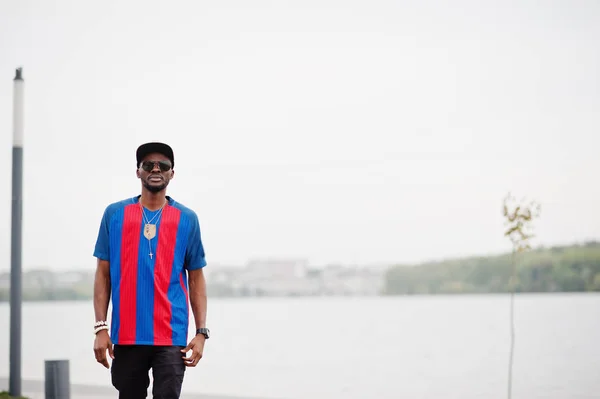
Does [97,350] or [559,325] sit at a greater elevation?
[97,350]

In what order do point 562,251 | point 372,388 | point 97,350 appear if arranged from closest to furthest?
point 97,350 → point 372,388 → point 562,251

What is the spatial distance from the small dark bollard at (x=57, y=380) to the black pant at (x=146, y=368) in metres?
4.57

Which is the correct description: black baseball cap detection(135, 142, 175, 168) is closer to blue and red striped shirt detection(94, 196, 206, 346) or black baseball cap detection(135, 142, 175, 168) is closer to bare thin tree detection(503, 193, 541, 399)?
blue and red striped shirt detection(94, 196, 206, 346)

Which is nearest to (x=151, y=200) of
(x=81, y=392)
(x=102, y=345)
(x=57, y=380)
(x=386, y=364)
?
(x=102, y=345)

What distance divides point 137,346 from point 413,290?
12412cm

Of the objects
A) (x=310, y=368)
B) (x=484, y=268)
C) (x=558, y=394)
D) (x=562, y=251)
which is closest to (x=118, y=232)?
(x=558, y=394)

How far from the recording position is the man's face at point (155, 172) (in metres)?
4.38

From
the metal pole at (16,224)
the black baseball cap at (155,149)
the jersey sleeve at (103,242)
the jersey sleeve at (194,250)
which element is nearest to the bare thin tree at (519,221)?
the metal pole at (16,224)

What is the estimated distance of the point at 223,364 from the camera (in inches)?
1383

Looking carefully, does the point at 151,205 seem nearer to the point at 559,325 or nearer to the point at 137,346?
the point at 137,346

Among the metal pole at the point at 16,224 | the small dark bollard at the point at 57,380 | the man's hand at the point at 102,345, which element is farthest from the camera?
the metal pole at the point at 16,224

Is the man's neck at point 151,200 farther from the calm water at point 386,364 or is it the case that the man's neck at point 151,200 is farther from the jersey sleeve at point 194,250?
the calm water at point 386,364

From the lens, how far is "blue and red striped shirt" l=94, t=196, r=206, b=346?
431cm

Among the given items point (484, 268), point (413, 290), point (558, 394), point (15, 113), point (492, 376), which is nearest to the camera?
point (15, 113)
